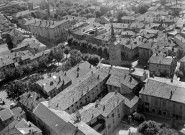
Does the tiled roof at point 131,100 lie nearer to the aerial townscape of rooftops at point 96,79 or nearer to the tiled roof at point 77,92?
the aerial townscape of rooftops at point 96,79

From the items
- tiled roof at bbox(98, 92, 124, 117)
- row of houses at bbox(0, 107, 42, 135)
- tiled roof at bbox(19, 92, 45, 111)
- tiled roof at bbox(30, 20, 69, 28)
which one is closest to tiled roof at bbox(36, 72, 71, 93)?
→ tiled roof at bbox(19, 92, 45, 111)

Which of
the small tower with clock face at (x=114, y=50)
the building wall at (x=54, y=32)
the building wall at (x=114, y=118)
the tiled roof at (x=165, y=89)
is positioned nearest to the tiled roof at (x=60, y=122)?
the building wall at (x=114, y=118)

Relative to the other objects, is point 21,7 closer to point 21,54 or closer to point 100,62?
point 21,54

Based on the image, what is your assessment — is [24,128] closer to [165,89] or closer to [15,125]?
[15,125]

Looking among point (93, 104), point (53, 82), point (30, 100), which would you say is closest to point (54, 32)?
point (53, 82)

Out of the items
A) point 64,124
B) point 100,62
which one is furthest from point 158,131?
point 100,62

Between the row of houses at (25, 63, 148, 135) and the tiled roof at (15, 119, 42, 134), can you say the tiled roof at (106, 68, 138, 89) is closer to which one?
the row of houses at (25, 63, 148, 135)
